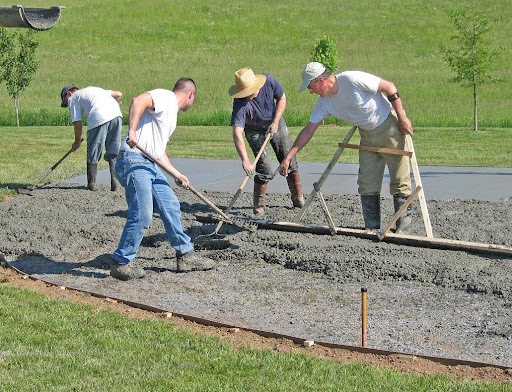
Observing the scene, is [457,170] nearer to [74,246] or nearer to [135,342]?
[74,246]

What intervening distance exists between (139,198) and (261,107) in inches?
117

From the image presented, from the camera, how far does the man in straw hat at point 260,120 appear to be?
1016 cm

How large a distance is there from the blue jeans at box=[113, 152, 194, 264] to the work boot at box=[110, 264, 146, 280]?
0.05m

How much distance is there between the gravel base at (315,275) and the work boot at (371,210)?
0.46 metres

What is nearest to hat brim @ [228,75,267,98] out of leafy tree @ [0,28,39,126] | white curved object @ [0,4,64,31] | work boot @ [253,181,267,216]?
work boot @ [253,181,267,216]

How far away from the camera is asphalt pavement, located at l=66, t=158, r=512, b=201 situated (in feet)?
41.0

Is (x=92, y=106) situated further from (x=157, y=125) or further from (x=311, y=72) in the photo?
(x=311, y=72)

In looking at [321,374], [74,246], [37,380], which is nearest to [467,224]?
[74,246]

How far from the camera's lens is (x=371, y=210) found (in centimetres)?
937

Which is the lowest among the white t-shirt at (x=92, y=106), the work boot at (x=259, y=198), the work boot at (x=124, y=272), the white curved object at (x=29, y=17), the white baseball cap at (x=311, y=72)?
the work boot at (x=124, y=272)

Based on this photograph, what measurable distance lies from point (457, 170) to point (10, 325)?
32.0 ft

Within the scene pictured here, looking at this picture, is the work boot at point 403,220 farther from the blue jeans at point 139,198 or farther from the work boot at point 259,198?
the blue jeans at point 139,198

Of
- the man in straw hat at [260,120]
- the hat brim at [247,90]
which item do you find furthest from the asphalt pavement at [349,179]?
the hat brim at [247,90]

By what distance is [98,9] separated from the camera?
67.1 metres
